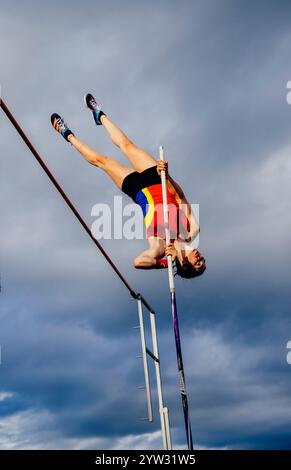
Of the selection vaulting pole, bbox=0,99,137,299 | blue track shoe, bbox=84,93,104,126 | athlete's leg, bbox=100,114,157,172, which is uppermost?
blue track shoe, bbox=84,93,104,126

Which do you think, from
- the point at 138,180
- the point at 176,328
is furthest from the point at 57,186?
the point at 176,328

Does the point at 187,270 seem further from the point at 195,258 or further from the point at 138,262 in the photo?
the point at 138,262

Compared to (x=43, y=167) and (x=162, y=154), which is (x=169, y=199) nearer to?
(x=162, y=154)

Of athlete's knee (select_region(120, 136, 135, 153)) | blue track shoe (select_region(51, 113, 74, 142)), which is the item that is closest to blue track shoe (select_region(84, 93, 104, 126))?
blue track shoe (select_region(51, 113, 74, 142))

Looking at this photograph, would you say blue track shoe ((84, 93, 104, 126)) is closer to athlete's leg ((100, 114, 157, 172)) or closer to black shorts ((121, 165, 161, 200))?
athlete's leg ((100, 114, 157, 172))

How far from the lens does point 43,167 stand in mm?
6125

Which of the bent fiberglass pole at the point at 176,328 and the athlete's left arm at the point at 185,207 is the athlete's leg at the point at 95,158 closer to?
the athlete's left arm at the point at 185,207

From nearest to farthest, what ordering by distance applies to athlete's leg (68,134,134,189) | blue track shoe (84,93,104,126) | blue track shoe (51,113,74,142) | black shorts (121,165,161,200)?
black shorts (121,165,161,200) → athlete's leg (68,134,134,189) → blue track shoe (84,93,104,126) → blue track shoe (51,113,74,142)

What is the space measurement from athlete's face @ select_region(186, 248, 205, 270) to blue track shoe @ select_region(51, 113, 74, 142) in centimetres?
242

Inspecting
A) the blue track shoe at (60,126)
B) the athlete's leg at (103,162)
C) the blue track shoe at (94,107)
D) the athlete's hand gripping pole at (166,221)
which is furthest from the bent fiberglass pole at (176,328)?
the blue track shoe at (60,126)

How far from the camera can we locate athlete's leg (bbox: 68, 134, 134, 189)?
727 centimetres
